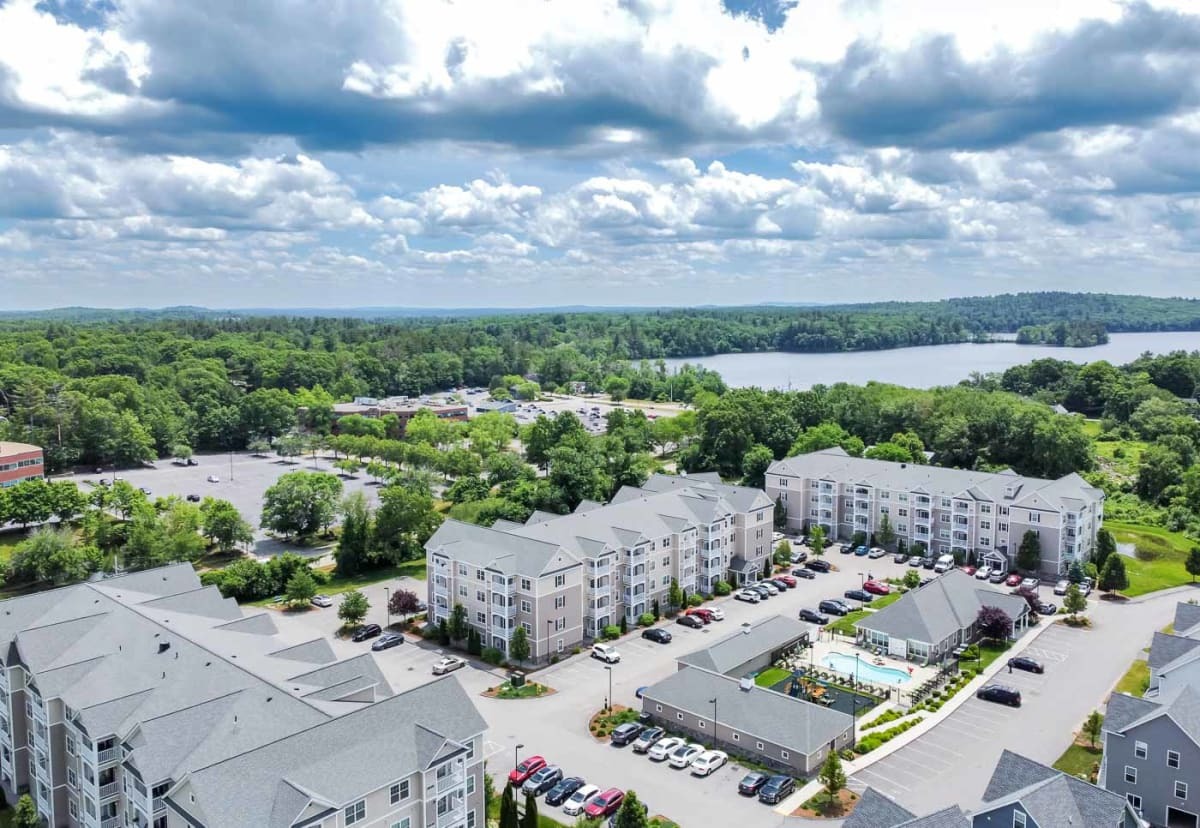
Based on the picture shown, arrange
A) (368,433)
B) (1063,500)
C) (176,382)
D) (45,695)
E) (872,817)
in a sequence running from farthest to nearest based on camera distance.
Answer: (176,382) → (368,433) → (1063,500) → (45,695) → (872,817)

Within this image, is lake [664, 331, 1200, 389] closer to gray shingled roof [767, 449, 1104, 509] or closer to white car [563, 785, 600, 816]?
gray shingled roof [767, 449, 1104, 509]

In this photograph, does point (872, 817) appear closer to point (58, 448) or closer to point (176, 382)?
point (58, 448)

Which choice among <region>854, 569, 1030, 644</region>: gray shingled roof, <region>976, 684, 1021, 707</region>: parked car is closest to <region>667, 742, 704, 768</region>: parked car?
<region>976, 684, 1021, 707</region>: parked car

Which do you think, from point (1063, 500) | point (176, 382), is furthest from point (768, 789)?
point (176, 382)

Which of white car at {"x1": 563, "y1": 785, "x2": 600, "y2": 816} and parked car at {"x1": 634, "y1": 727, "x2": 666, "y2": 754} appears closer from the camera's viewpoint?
white car at {"x1": 563, "y1": 785, "x2": 600, "y2": 816}

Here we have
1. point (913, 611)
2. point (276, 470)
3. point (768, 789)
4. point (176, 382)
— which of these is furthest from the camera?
point (176, 382)

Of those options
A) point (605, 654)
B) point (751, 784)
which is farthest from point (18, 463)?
point (751, 784)
